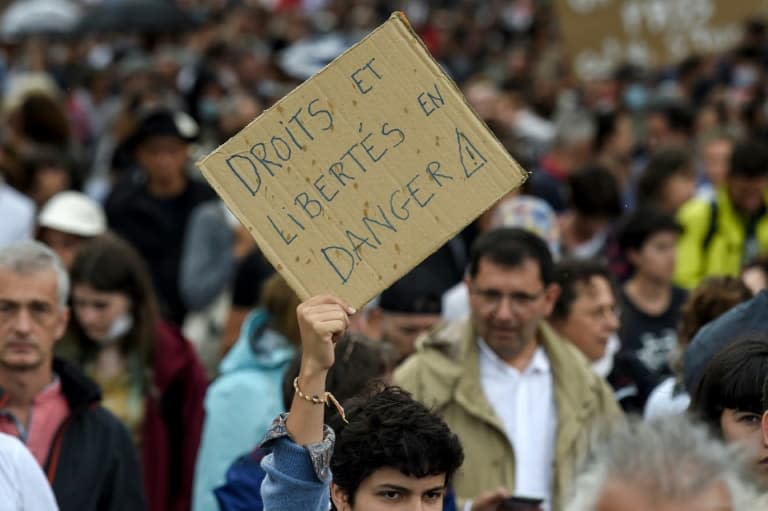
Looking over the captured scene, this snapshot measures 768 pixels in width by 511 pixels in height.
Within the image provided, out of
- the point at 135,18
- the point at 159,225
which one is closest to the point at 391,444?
the point at 159,225

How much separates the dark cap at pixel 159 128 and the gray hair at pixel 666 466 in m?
6.92

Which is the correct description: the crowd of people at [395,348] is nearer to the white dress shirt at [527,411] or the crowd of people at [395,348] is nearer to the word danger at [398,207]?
the white dress shirt at [527,411]

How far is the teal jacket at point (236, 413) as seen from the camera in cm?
557

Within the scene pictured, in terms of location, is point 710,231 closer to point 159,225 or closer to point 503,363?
point 159,225

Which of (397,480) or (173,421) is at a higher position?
(173,421)

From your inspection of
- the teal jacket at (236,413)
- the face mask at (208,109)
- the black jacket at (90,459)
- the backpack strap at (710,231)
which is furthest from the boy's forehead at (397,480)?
the face mask at (208,109)

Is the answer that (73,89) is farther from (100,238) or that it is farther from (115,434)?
(115,434)

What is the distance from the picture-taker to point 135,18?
20.1 metres

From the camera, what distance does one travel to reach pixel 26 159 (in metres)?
9.24

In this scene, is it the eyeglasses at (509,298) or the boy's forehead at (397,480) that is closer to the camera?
the boy's forehead at (397,480)

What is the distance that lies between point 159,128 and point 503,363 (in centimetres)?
396

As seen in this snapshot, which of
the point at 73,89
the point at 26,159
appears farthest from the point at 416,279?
the point at 73,89

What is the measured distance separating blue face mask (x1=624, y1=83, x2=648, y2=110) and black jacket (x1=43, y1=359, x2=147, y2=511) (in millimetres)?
11190

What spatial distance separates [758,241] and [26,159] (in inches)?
162
